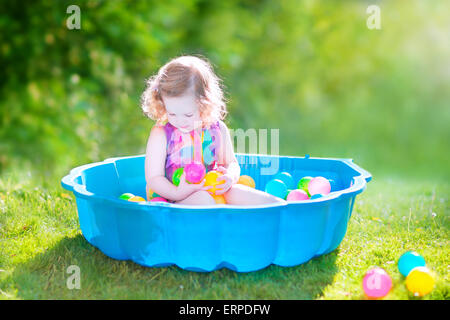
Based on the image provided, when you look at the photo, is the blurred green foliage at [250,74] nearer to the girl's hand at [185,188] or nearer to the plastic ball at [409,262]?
the girl's hand at [185,188]

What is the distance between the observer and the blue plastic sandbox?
171 cm

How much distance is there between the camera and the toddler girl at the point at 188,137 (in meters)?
2.08

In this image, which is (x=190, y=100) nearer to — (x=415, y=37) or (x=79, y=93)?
(x=79, y=93)

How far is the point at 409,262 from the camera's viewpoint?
71.9 inches

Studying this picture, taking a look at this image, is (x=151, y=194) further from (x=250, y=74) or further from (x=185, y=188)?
(x=250, y=74)

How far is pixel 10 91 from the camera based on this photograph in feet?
14.0

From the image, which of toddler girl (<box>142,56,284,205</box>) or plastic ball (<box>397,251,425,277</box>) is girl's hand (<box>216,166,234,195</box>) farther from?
plastic ball (<box>397,251,425,277</box>)

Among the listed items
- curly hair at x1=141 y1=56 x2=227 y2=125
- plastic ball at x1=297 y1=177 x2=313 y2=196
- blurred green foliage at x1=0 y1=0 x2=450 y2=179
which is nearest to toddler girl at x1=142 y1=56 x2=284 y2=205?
curly hair at x1=141 y1=56 x2=227 y2=125

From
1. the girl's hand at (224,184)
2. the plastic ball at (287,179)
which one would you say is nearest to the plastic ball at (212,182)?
the girl's hand at (224,184)

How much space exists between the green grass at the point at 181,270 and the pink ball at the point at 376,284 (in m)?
0.05

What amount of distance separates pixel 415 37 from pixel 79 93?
4.24 m

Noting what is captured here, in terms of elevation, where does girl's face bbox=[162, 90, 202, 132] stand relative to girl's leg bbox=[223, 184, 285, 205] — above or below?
above

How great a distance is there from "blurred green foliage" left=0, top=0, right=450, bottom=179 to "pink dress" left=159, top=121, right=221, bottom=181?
1449mm
